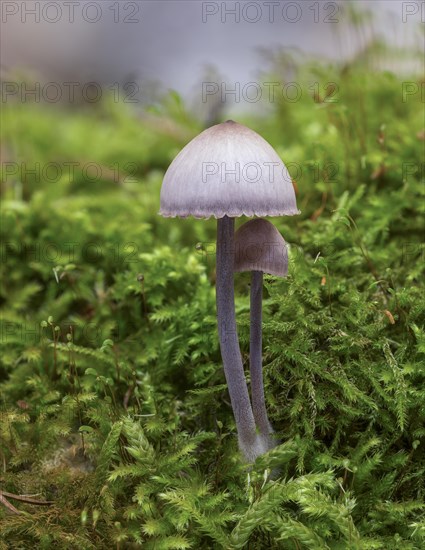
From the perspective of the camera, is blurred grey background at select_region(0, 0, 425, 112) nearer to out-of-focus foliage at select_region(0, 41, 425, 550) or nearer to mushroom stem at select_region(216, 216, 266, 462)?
out-of-focus foliage at select_region(0, 41, 425, 550)

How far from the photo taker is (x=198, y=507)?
58.8 inches

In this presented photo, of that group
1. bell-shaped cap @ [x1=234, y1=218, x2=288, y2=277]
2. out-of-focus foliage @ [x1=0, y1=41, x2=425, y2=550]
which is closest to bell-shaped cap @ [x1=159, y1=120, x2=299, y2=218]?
bell-shaped cap @ [x1=234, y1=218, x2=288, y2=277]

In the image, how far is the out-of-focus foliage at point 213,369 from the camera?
4.91 feet

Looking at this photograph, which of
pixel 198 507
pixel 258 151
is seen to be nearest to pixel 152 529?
pixel 198 507

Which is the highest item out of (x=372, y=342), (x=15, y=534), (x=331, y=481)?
(x=372, y=342)

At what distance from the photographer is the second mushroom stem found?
1454 millimetres

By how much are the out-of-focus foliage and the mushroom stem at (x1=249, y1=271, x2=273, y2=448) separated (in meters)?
0.08

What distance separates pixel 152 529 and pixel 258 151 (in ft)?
3.37

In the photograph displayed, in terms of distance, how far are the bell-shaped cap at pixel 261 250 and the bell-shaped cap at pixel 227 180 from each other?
0.44ft

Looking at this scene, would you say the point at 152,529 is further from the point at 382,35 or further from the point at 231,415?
the point at 382,35

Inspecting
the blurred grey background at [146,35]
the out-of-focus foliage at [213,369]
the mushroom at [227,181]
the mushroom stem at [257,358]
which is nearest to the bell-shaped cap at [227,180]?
the mushroom at [227,181]

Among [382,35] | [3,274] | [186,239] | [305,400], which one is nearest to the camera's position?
[305,400]

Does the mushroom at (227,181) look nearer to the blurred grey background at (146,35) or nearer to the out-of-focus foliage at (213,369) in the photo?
the out-of-focus foliage at (213,369)

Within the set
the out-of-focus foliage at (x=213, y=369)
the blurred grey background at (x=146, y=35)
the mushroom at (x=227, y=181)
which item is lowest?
the out-of-focus foliage at (x=213, y=369)
